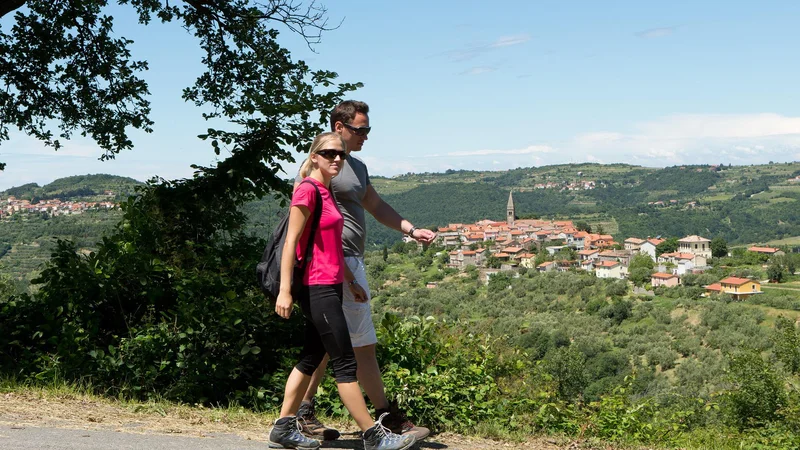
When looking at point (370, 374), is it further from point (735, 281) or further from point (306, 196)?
point (735, 281)

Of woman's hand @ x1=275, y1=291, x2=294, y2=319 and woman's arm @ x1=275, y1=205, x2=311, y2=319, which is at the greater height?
woman's arm @ x1=275, y1=205, x2=311, y2=319

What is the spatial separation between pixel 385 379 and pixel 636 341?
48425mm

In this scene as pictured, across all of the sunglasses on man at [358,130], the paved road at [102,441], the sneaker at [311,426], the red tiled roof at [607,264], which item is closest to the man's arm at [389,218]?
the sunglasses on man at [358,130]

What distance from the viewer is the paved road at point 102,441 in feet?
10.7

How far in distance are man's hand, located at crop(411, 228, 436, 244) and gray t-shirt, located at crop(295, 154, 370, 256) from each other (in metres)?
0.26

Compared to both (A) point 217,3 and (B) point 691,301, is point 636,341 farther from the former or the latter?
(A) point 217,3

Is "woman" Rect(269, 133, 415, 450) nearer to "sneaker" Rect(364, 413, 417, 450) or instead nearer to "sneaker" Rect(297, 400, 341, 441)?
"sneaker" Rect(364, 413, 417, 450)

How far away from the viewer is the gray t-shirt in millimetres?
3473

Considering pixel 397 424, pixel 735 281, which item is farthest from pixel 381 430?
pixel 735 281

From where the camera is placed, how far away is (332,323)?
3.24m

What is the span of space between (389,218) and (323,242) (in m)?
0.59

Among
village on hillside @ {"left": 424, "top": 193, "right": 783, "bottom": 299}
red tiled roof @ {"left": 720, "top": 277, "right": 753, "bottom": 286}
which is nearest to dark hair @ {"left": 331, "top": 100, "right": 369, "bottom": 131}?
village on hillside @ {"left": 424, "top": 193, "right": 783, "bottom": 299}

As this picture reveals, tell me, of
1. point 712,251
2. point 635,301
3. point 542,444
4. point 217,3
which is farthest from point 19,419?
point 712,251

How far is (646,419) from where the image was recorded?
5.21 m
